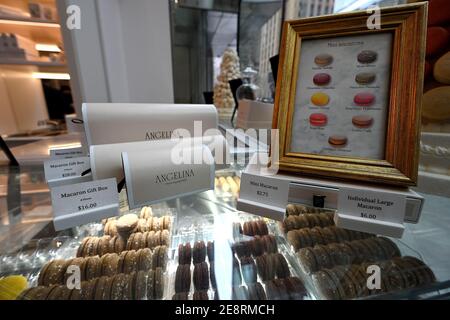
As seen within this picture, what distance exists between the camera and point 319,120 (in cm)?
43

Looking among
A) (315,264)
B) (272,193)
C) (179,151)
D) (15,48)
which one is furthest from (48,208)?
(15,48)

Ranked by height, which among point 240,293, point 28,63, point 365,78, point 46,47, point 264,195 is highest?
point 46,47

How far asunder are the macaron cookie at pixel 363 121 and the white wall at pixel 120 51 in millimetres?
918

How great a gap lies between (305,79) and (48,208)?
81cm

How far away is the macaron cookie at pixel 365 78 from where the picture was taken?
1.30ft

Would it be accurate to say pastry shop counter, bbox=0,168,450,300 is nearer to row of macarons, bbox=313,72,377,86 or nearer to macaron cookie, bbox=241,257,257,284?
macaron cookie, bbox=241,257,257,284

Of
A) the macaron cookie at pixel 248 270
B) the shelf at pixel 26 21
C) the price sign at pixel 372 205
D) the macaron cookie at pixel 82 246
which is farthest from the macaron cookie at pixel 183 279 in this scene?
the shelf at pixel 26 21

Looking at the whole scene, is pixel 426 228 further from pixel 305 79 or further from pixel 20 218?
pixel 20 218

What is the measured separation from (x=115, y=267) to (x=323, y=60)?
652mm

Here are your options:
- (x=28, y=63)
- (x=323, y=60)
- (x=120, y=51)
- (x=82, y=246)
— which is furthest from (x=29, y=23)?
(x=323, y=60)

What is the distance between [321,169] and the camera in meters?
0.40

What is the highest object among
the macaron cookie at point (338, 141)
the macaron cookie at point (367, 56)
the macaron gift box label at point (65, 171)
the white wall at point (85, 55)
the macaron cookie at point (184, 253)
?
the white wall at point (85, 55)

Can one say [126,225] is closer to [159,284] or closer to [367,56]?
[159,284]

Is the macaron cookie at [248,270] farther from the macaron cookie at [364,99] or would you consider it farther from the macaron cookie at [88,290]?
the macaron cookie at [364,99]
